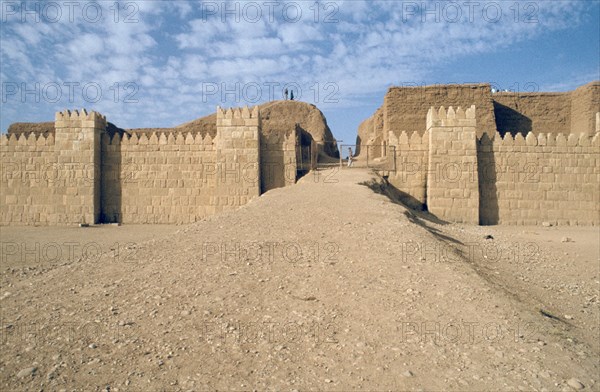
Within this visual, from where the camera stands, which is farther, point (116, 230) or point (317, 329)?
point (116, 230)

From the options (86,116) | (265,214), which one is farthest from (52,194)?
(265,214)

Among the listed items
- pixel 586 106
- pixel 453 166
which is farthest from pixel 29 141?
pixel 586 106

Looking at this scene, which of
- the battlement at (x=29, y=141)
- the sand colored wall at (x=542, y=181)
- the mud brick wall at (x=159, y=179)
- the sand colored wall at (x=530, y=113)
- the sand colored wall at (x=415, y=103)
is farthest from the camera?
the sand colored wall at (x=530, y=113)

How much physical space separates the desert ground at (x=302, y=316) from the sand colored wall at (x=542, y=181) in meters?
6.21

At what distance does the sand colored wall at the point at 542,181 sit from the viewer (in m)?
14.0

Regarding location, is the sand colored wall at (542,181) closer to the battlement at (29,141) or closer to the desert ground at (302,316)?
the desert ground at (302,316)

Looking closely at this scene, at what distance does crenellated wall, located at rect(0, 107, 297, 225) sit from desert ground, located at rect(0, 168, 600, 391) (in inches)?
237

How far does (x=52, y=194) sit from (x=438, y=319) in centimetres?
1464

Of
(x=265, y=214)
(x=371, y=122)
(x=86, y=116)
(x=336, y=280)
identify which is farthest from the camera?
(x=371, y=122)

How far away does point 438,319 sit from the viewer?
14.4 ft

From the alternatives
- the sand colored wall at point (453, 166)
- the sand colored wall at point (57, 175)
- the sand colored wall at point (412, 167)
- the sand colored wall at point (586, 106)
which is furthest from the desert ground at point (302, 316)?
the sand colored wall at point (586, 106)

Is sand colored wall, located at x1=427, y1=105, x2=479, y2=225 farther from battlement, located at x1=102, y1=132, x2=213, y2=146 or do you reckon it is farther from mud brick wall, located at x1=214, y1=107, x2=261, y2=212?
battlement, located at x1=102, y1=132, x2=213, y2=146

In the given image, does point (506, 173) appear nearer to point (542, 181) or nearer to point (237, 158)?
point (542, 181)

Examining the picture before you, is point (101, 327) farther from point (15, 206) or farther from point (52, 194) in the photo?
point (15, 206)
